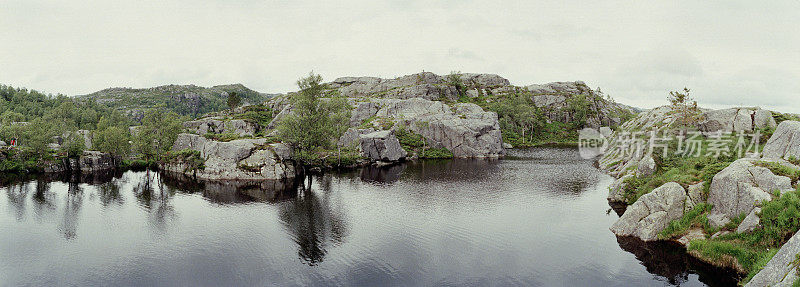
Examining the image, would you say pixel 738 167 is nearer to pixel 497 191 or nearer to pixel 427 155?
pixel 497 191

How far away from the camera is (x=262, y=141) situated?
7425 centimetres

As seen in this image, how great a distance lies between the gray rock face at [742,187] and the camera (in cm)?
2769

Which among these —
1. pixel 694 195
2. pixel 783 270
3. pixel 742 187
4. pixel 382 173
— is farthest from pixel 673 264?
pixel 382 173

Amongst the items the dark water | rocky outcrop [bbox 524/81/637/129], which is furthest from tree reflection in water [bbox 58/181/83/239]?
rocky outcrop [bbox 524/81/637/129]

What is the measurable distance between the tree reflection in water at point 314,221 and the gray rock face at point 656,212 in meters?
28.3

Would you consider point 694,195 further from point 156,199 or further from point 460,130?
point 460,130

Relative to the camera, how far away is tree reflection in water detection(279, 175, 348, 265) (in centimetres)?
3303

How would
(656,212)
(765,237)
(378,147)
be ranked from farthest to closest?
(378,147) < (656,212) < (765,237)

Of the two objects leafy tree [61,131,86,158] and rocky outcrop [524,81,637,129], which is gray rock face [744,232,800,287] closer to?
leafy tree [61,131,86,158]

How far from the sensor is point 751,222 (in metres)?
27.1

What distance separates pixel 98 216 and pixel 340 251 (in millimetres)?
33042

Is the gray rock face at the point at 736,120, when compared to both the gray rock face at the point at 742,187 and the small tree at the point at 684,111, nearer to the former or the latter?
the small tree at the point at 684,111

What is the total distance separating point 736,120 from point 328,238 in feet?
215

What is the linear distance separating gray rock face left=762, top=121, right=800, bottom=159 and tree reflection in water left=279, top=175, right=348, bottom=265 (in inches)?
1785
